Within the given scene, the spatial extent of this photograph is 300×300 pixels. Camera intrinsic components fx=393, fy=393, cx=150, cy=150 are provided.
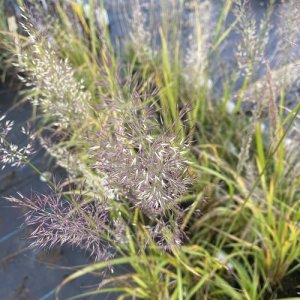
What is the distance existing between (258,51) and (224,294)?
2.63 feet

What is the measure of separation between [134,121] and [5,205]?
1062 millimetres

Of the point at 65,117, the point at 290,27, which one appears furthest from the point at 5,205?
the point at 290,27

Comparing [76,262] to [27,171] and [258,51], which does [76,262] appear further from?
[258,51]

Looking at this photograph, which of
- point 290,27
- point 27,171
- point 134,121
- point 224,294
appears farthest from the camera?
point 27,171

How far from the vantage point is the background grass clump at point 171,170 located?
0.77 metres

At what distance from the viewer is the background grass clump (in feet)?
2.54

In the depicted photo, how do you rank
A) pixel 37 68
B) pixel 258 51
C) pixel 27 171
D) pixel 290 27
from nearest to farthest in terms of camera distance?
pixel 37 68 → pixel 290 27 → pixel 258 51 → pixel 27 171

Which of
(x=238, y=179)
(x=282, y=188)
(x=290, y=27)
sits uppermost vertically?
(x=290, y=27)

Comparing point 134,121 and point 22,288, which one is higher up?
point 134,121

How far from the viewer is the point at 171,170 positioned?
73 centimetres

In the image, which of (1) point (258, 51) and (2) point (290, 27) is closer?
(2) point (290, 27)

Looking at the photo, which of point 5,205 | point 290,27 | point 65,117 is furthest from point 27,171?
point 290,27

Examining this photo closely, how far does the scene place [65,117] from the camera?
1093mm

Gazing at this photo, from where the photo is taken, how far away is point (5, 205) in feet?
5.20
